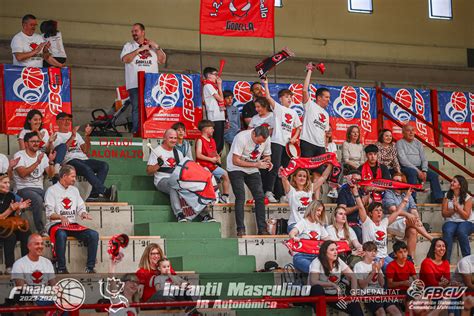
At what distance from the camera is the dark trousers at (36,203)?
40.3 ft

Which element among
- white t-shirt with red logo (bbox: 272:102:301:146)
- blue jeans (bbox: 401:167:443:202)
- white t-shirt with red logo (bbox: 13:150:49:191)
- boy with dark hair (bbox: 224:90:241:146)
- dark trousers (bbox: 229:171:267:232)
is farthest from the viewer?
boy with dark hair (bbox: 224:90:241:146)

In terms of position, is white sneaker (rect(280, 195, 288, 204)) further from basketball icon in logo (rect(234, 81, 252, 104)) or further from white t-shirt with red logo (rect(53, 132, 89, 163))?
white t-shirt with red logo (rect(53, 132, 89, 163))

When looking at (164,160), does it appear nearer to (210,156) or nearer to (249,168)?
(210,156)

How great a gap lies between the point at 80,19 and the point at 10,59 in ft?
4.96

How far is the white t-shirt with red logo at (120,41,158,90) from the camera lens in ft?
50.7

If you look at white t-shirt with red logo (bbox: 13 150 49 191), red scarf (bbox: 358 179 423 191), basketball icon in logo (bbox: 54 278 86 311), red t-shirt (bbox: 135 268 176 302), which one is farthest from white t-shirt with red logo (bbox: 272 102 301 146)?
basketball icon in logo (bbox: 54 278 86 311)

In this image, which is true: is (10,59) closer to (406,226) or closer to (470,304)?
(406,226)

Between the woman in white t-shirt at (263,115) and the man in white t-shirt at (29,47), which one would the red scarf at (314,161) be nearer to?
the woman in white t-shirt at (263,115)

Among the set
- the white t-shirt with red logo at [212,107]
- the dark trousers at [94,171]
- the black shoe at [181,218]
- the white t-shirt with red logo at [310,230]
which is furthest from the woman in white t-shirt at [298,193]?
the dark trousers at [94,171]

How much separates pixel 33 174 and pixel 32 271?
6.06ft

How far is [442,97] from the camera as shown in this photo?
695 inches

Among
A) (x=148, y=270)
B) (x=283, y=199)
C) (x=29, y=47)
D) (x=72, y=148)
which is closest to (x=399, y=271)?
(x=283, y=199)

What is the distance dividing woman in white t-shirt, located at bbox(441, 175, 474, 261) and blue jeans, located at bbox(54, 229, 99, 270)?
4.85 metres

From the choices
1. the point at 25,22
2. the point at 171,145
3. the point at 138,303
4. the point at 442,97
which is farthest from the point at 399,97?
the point at 138,303
